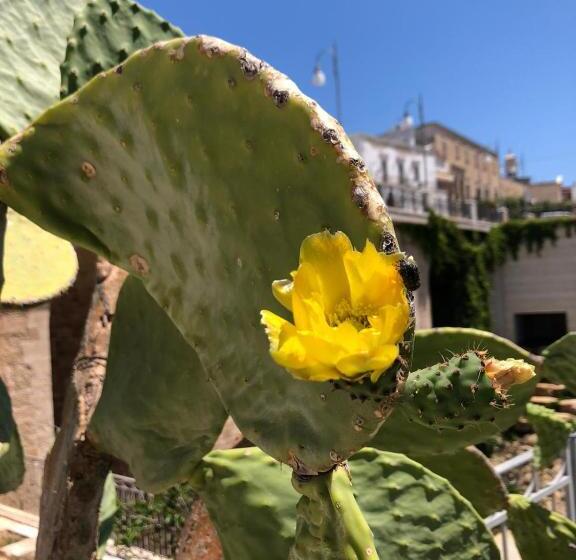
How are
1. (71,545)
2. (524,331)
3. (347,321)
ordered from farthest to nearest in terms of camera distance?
1. (524,331)
2. (71,545)
3. (347,321)

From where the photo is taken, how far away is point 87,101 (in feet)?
2.81

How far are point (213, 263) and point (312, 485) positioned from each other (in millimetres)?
272

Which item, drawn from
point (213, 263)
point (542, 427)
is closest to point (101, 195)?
point (213, 263)

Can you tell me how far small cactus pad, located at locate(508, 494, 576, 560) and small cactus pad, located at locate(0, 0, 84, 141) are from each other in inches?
53.4

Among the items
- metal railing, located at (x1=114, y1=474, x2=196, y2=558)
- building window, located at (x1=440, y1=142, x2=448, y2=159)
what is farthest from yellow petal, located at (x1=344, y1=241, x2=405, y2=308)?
building window, located at (x1=440, y1=142, x2=448, y2=159)

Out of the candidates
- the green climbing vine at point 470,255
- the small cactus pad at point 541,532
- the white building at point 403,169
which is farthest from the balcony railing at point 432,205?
the small cactus pad at point 541,532

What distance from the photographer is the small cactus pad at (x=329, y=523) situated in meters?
0.71

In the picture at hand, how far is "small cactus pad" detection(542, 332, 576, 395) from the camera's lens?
1.23m

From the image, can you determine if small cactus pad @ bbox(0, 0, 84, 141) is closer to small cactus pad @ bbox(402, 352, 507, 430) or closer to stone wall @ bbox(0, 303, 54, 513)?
small cactus pad @ bbox(402, 352, 507, 430)

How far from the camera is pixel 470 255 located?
13633 millimetres

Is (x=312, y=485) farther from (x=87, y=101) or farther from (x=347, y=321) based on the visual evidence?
(x=87, y=101)

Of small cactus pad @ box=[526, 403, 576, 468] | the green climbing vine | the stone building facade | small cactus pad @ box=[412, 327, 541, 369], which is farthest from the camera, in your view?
the stone building facade

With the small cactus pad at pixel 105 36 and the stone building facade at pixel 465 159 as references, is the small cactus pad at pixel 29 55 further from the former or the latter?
the stone building facade at pixel 465 159

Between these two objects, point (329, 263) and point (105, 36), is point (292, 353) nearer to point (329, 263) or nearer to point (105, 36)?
point (329, 263)
